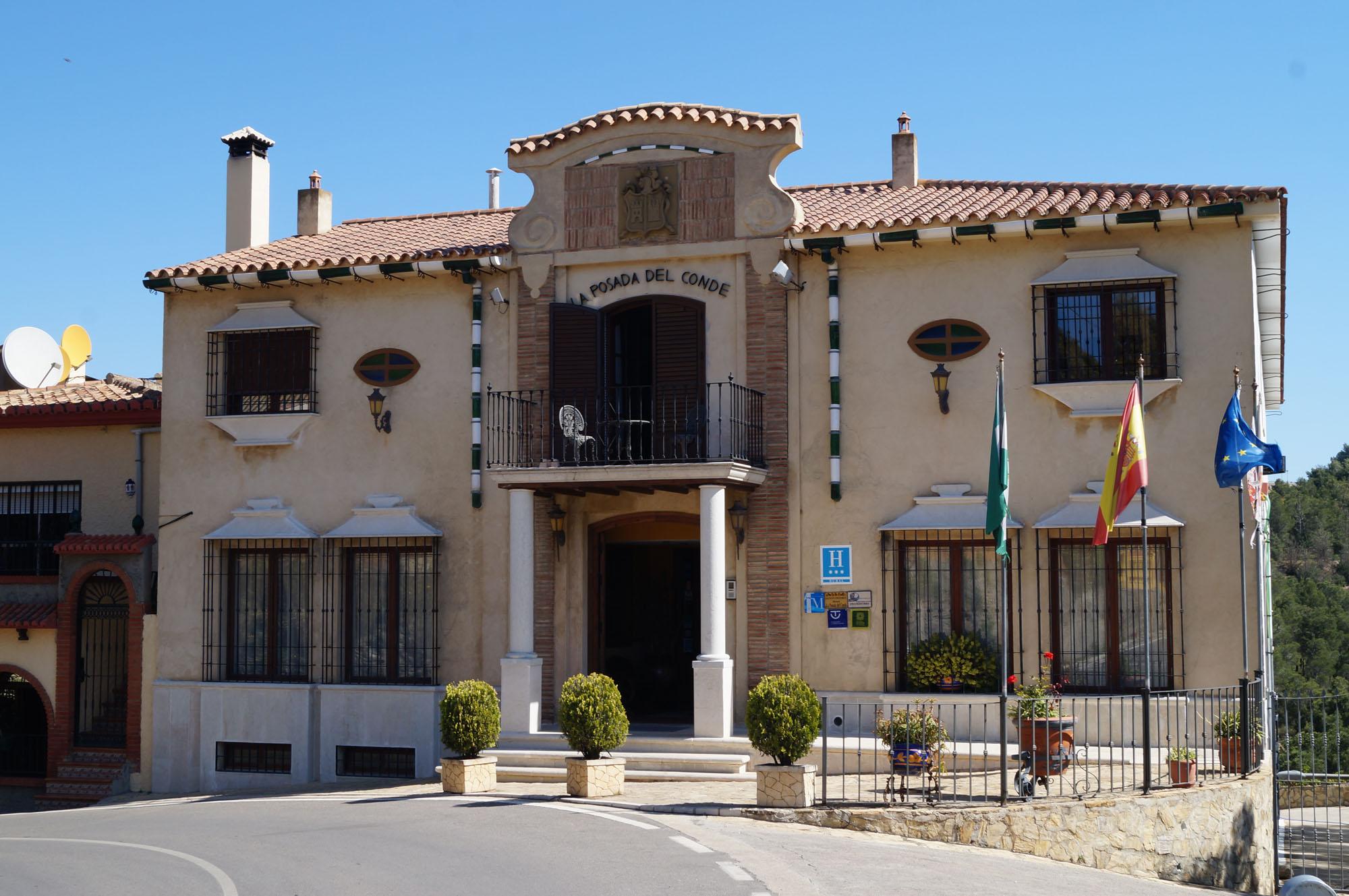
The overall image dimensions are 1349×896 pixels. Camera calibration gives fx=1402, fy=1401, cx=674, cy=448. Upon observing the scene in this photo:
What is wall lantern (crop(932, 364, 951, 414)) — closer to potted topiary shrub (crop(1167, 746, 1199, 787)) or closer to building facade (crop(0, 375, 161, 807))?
potted topiary shrub (crop(1167, 746, 1199, 787))

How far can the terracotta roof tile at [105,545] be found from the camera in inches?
859

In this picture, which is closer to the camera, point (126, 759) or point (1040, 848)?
point (1040, 848)

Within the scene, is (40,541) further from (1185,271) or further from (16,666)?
(1185,271)

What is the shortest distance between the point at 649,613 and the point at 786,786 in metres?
6.88

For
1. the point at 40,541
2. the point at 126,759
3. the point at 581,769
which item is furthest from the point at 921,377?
the point at 40,541

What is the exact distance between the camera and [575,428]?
60.6 ft

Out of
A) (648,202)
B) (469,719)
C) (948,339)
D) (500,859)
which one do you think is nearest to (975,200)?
(948,339)

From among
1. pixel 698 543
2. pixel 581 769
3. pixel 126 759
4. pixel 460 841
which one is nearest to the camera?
pixel 460 841

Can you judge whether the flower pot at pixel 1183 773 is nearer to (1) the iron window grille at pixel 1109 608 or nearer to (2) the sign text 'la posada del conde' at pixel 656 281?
(1) the iron window grille at pixel 1109 608

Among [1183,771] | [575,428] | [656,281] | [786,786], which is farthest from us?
[656,281]

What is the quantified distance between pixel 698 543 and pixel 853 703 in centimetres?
338

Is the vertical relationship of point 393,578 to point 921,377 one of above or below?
below

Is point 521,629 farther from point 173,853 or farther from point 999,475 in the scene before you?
point 999,475

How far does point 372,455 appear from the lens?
20672mm
